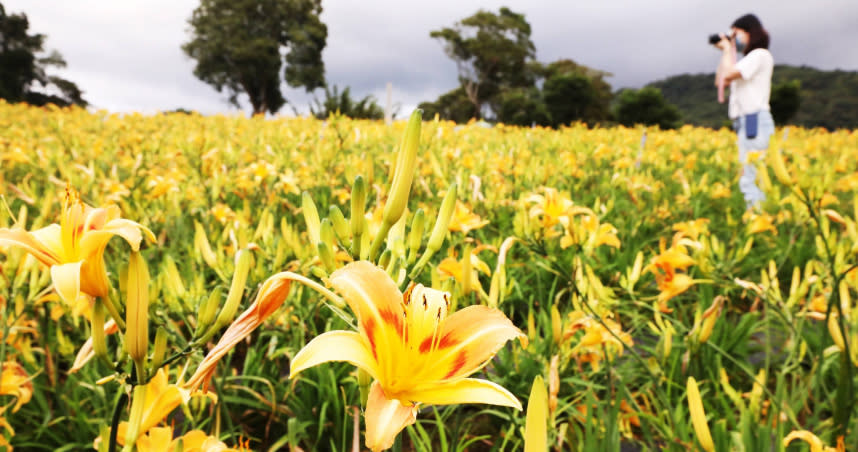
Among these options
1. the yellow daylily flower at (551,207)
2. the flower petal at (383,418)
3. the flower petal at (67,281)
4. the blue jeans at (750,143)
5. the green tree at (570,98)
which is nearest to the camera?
the flower petal at (383,418)

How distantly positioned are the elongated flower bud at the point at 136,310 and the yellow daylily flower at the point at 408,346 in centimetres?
26

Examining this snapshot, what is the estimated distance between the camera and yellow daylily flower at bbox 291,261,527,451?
47 centimetres

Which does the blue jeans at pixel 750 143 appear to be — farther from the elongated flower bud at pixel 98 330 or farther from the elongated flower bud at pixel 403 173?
the elongated flower bud at pixel 98 330

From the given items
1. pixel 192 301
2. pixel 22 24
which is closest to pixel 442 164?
pixel 192 301

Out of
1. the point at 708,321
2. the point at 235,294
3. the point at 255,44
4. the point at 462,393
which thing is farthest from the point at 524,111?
the point at 462,393

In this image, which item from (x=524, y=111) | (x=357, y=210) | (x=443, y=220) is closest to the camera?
(x=357, y=210)

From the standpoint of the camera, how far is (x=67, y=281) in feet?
1.80

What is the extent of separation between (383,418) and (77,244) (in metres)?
0.51

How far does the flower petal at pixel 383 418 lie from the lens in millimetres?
420

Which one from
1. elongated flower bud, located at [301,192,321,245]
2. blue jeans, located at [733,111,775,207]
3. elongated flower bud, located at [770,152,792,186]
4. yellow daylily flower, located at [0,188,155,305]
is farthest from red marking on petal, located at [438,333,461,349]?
blue jeans, located at [733,111,775,207]

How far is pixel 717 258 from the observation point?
188cm

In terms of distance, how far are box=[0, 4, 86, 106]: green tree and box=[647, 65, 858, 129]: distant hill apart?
1688 inches

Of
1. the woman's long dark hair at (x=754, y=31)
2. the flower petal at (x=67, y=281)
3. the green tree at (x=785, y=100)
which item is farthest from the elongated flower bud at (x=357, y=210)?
the green tree at (x=785, y=100)

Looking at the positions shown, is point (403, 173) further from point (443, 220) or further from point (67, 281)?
point (67, 281)
